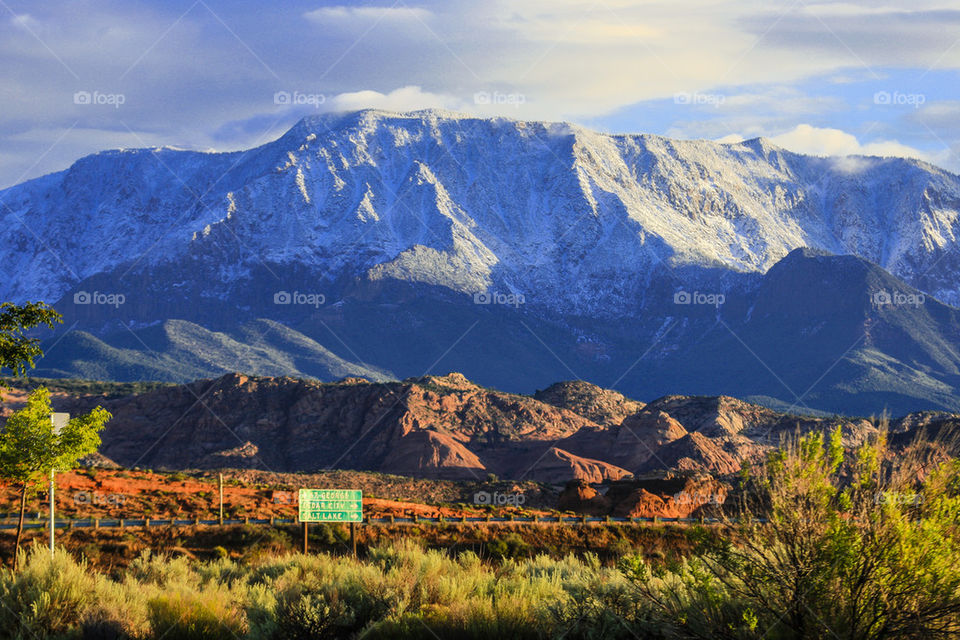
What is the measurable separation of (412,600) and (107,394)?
117841 millimetres

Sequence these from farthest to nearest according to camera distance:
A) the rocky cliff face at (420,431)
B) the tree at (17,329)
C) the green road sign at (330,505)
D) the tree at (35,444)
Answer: the rocky cliff face at (420,431)
the green road sign at (330,505)
the tree at (35,444)
the tree at (17,329)

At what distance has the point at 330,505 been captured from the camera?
118 feet

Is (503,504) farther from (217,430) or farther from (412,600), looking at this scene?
(412,600)

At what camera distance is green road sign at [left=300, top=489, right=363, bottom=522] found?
35625 mm

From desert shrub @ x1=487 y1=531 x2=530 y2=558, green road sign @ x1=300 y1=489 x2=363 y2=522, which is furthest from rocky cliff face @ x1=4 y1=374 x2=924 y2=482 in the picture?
green road sign @ x1=300 y1=489 x2=363 y2=522

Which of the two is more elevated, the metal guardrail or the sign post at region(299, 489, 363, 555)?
the sign post at region(299, 489, 363, 555)

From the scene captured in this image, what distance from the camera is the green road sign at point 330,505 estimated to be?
3562 centimetres

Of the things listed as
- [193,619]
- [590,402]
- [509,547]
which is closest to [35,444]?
[193,619]

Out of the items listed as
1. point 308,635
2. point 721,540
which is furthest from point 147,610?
point 721,540

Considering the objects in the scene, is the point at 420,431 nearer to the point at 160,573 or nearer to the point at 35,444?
the point at 35,444

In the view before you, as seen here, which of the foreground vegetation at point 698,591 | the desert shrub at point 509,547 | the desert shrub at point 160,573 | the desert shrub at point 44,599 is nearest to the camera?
the foreground vegetation at point 698,591

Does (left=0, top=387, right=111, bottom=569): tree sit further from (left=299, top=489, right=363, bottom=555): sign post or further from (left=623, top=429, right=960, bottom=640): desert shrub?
(left=623, top=429, right=960, bottom=640): desert shrub

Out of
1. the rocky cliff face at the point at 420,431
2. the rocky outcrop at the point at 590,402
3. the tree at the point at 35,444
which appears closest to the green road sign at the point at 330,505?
the tree at the point at 35,444

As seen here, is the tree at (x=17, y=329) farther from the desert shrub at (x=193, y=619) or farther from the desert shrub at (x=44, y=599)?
the desert shrub at (x=193, y=619)
